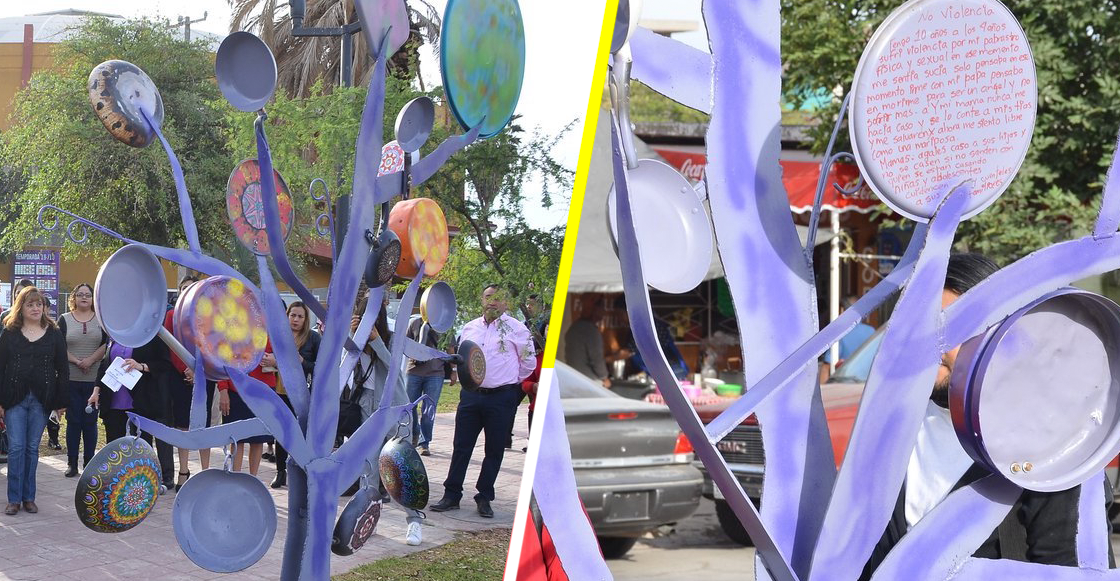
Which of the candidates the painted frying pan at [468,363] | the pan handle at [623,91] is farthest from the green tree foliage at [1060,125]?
the pan handle at [623,91]

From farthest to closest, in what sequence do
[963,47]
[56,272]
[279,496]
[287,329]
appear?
[56,272], [279,496], [287,329], [963,47]

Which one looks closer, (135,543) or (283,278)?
(283,278)

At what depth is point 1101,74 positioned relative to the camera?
18.0 feet

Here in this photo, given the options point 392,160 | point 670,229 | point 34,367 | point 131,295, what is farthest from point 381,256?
point 34,367

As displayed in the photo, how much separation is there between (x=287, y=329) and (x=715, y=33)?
68.7 inches

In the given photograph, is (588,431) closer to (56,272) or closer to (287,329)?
(287,329)

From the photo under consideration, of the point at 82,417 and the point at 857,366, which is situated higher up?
the point at 857,366

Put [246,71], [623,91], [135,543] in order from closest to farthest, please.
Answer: [623,91]
[246,71]
[135,543]

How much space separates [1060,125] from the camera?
5.74 meters

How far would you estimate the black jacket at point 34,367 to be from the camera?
5055 millimetres

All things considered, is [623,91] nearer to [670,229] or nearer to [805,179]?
[670,229]

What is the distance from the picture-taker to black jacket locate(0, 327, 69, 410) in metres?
5.05

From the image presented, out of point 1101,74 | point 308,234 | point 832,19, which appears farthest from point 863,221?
point 308,234

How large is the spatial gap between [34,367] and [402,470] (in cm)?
314
